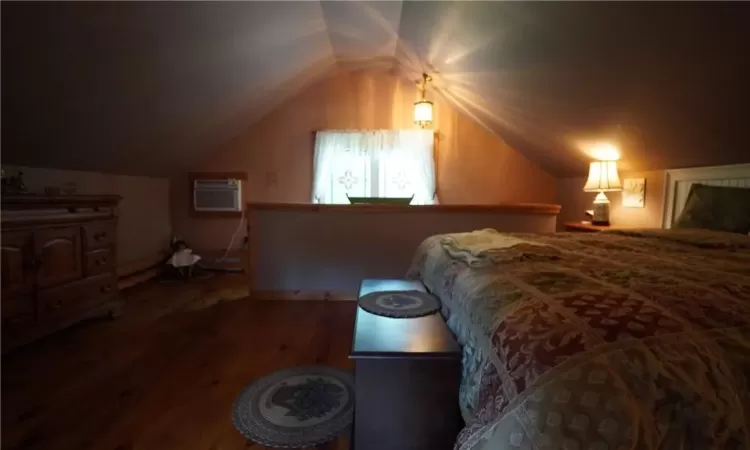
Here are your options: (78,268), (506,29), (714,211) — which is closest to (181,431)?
(78,268)

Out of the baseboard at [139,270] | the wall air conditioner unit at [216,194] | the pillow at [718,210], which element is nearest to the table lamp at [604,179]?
the pillow at [718,210]

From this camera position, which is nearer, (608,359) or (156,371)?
(608,359)

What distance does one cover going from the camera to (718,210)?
2156 millimetres

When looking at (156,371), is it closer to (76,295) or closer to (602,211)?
(76,295)

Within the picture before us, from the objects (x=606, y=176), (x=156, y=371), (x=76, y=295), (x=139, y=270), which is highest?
(x=606, y=176)

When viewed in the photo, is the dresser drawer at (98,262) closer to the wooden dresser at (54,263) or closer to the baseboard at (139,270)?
the wooden dresser at (54,263)

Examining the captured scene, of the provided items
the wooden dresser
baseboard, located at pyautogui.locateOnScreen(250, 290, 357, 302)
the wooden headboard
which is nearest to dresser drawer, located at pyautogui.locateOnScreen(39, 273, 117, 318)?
the wooden dresser

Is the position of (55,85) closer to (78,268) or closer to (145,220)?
(78,268)

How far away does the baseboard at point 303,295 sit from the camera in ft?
10.4

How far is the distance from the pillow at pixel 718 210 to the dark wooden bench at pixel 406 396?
192 centimetres

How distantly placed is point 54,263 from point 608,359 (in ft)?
9.05

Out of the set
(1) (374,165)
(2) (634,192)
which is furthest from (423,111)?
(2) (634,192)

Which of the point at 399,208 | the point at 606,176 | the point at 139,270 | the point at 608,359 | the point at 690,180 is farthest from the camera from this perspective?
the point at 139,270

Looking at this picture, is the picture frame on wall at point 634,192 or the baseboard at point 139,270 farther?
the baseboard at point 139,270
